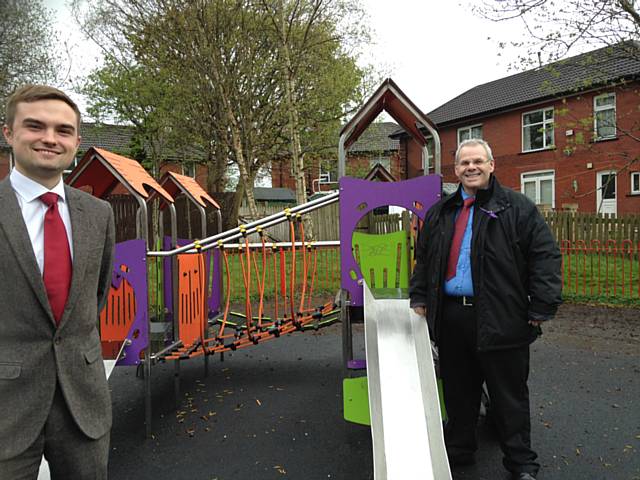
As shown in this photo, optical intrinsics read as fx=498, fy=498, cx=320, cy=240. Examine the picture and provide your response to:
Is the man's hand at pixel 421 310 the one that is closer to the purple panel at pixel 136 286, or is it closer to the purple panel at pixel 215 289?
the purple panel at pixel 136 286

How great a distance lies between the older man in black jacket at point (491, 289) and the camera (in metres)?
2.78

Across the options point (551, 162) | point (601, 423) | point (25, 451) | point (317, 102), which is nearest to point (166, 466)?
point (25, 451)

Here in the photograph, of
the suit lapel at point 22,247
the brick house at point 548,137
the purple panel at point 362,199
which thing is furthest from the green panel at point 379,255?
the brick house at point 548,137

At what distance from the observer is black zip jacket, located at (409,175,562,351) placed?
107 inches

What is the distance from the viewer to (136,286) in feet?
12.5

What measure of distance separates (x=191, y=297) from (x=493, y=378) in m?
2.77

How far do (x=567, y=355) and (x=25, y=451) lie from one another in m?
5.70

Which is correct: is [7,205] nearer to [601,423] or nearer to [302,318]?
[302,318]

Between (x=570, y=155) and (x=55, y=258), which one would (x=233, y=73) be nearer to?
(x=570, y=155)

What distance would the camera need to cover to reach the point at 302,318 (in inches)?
176

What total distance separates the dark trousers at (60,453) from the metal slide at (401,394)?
4.61ft

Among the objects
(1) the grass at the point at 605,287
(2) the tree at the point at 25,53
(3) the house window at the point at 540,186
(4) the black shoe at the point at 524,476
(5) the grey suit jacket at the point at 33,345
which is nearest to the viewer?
(5) the grey suit jacket at the point at 33,345

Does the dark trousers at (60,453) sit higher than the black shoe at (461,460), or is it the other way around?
the dark trousers at (60,453)

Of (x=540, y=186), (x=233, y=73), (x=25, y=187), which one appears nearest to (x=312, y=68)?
(x=233, y=73)
